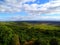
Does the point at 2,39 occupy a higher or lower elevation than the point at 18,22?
lower

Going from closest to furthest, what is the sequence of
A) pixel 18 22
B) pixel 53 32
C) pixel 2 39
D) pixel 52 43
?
pixel 52 43
pixel 2 39
pixel 53 32
pixel 18 22

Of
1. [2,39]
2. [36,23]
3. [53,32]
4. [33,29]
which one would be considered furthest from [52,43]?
[36,23]

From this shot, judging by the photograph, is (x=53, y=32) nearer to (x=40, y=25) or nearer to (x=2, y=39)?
(x=40, y=25)

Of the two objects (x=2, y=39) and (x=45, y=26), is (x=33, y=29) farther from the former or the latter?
(x=2, y=39)

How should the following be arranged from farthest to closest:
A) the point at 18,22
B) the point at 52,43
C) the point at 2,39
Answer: the point at 18,22, the point at 2,39, the point at 52,43

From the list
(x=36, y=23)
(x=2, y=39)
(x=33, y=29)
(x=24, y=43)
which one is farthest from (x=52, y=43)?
(x=36, y=23)

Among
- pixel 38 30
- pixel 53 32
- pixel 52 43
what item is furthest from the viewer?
pixel 38 30

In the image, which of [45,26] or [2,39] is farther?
[45,26]

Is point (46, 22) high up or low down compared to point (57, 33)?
up

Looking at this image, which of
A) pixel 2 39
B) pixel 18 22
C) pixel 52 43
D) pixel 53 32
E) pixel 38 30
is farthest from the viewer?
pixel 18 22
